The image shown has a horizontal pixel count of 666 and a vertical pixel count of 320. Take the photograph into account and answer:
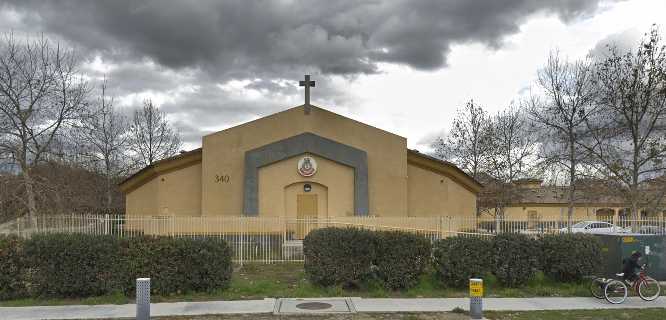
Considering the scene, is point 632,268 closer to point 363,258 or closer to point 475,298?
point 475,298

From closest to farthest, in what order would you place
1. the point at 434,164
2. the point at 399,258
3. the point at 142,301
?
1. the point at 142,301
2. the point at 399,258
3. the point at 434,164

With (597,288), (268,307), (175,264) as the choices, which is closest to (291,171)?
(175,264)

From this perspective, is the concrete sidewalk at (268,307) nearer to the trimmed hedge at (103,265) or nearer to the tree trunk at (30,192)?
the trimmed hedge at (103,265)

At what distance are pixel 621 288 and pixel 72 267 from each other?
38.3ft

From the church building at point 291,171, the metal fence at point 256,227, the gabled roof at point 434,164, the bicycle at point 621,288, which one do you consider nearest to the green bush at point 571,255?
the bicycle at point 621,288

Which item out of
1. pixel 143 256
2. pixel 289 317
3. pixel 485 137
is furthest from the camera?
pixel 485 137

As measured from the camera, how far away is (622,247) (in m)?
12.9

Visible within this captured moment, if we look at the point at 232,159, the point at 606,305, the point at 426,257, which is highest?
the point at 232,159

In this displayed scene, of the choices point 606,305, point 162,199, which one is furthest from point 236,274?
point 162,199

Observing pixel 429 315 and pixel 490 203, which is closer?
pixel 429 315

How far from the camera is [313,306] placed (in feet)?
35.8

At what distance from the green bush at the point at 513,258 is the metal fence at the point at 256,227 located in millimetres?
4340

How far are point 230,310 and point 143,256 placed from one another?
8.84 ft

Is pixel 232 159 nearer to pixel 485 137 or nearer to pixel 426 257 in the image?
pixel 426 257
